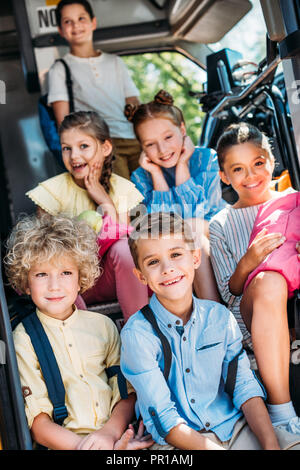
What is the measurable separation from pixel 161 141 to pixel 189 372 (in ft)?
4.46

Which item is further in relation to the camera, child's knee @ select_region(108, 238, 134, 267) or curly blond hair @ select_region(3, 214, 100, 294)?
child's knee @ select_region(108, 238, 134, 267)

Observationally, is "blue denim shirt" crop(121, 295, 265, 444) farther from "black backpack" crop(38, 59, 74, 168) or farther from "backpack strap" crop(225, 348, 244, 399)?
"black backpack" crop(38, 59, 74, 168)

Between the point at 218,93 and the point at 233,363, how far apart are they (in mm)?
1986

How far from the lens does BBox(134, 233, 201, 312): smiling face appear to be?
6.15 ft

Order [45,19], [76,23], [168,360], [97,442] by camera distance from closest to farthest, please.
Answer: [97,442] → [168,360] → [76,23] → [45,19]

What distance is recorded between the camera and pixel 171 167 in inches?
114

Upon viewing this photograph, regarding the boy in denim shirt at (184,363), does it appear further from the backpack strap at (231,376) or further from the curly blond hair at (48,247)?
the curly blond hair at (48,247)

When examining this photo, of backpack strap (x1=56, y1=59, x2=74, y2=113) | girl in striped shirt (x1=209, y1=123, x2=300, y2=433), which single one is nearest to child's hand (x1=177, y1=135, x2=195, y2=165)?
girl in striped shirt (x1=209, y1=123, x2=300, y2=433)

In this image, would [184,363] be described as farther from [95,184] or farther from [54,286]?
[95,184]

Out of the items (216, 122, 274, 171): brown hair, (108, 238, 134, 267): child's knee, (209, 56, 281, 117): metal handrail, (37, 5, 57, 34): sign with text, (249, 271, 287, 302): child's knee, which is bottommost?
(249, 271, 287, 302): child's knee

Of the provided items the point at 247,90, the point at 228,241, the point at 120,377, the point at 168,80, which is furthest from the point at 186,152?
the point at 168,80

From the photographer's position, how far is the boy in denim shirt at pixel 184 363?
5.56 ft

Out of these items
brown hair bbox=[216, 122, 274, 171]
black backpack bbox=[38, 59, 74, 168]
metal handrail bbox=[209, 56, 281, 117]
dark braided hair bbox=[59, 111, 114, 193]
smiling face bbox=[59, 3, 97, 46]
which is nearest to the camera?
metal handrail bbox=[209, 56, 281, 117]

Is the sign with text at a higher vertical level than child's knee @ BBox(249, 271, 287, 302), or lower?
higher
